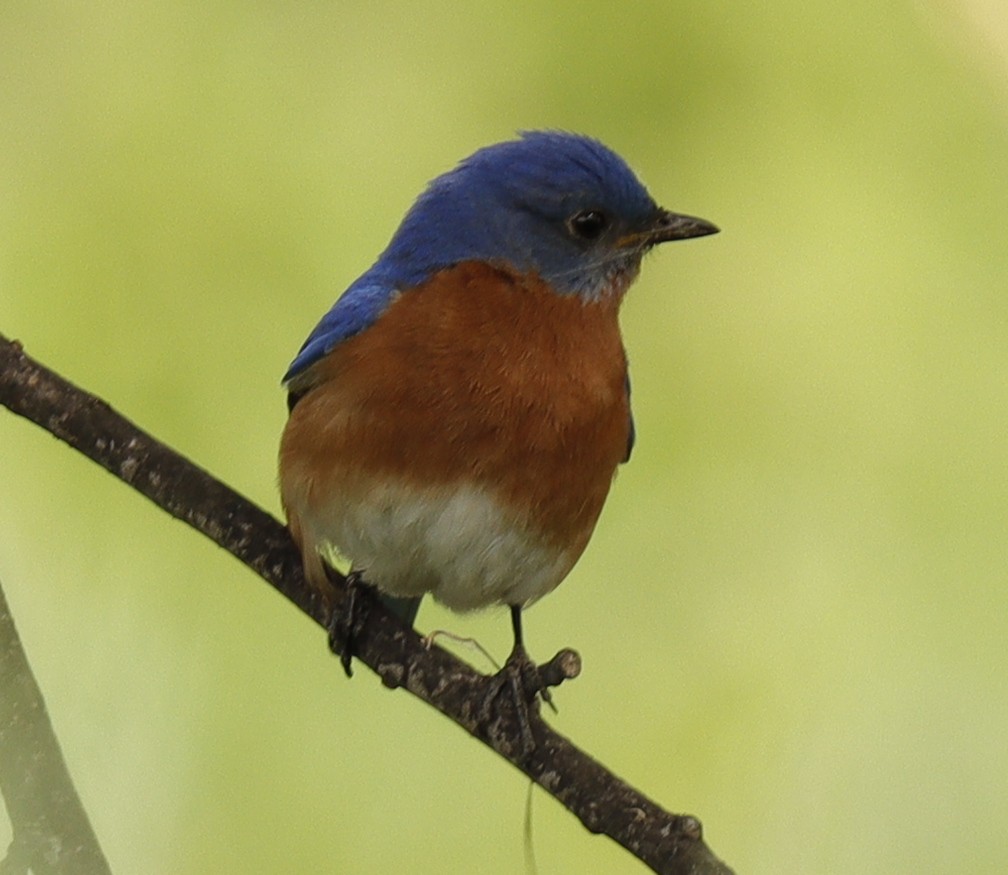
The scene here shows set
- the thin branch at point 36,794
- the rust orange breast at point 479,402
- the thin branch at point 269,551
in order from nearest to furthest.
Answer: the thin branch at point 36,794
the thin branch at point 269,551
the rust orange breast at point 479,402

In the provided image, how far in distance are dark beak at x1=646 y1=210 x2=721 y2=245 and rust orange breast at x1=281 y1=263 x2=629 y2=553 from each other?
0.68 feet

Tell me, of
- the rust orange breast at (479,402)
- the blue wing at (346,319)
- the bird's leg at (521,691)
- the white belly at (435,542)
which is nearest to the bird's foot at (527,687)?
the bird's leg at (521,691)

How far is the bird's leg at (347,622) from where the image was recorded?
8.48ft

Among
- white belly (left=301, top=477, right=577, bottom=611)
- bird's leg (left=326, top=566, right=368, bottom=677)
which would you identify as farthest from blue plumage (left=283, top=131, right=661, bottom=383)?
bird's leg (left=326, top=566, right=368, bottom=677)

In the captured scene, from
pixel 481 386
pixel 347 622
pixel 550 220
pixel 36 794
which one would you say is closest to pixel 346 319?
pixel 481 386

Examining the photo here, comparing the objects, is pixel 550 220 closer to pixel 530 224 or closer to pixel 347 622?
pixel 530 224

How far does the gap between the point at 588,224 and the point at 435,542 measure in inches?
27.5

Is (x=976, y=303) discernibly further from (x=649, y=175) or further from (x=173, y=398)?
(x=173, y=398)

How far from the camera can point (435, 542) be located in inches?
102

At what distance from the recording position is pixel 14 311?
10.5 ft

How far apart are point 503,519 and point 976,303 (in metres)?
1.69

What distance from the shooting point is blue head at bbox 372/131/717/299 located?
2.77 m

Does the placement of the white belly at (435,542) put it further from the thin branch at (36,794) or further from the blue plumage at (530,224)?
the thin branch at (36,794)

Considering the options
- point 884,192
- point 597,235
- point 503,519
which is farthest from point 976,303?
point 503,519
